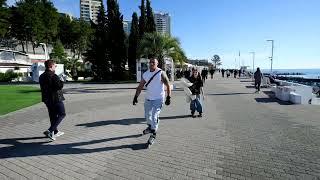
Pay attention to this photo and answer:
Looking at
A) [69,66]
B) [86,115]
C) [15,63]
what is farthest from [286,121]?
[15,63]

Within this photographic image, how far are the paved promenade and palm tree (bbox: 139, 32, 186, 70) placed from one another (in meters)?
27.8

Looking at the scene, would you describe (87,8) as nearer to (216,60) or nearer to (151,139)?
(216,60)

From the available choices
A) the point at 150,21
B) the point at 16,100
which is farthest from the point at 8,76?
the point at 16,100

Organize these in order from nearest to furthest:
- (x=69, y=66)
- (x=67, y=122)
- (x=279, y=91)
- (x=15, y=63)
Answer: (x=67, y=122) < (x=279, y=91) < (x=69, y=66) < (x=15, y=63)

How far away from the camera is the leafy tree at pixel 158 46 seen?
1521 inches

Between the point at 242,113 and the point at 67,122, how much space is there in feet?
19.1

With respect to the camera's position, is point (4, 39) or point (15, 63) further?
point (4, 39)

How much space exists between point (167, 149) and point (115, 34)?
123 feet

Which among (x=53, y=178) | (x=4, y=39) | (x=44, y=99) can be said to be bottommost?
(x=53, y=178)

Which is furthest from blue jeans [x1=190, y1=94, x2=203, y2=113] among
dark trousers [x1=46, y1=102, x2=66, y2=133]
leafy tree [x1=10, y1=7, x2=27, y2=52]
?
leafy tree [x1=10, y1=7, x2=27, y2=52]

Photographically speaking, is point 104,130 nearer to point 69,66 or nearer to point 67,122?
point 67,122

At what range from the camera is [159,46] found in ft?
127

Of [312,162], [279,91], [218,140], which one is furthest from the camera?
[279,91]

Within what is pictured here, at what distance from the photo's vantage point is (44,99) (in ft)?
24.7
